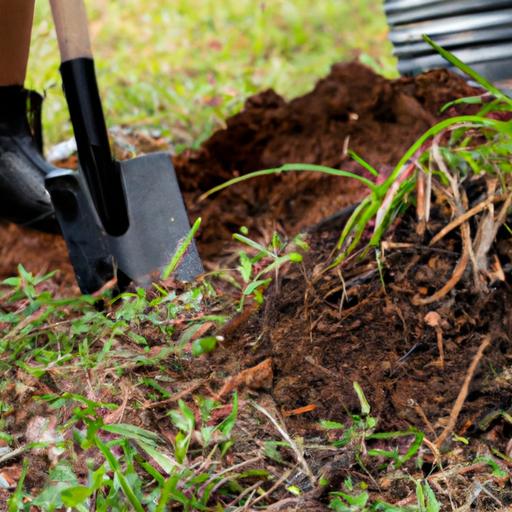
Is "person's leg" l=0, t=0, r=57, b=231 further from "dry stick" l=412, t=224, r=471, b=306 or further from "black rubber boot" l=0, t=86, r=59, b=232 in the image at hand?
"dry stick" l=412, t=224, r=471, b=306

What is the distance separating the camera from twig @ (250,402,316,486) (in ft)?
4.18

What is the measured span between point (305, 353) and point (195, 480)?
39cm

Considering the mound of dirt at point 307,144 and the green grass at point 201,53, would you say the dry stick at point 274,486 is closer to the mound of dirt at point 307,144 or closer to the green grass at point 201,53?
the mound of dirt at point 307,144

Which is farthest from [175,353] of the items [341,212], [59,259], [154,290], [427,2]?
[427,2]

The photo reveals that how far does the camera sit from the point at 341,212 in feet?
6.17

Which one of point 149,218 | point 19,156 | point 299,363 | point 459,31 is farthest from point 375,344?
point 459,31

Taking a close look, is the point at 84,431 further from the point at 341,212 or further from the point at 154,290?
the point at 341,212

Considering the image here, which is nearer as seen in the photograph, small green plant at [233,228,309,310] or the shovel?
small green plant at [233,228,309,310]

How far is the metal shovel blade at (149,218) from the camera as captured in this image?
6.19 ft

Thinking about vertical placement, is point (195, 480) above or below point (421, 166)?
below

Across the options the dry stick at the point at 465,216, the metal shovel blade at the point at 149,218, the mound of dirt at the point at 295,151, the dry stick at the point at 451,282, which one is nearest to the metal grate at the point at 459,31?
the mound of dirt at the point at 295,151

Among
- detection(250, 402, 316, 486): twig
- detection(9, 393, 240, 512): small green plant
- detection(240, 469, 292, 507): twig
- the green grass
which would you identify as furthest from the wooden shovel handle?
detection(240, 469, 292, 507): twig

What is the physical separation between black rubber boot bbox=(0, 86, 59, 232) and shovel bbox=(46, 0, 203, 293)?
0.57ft

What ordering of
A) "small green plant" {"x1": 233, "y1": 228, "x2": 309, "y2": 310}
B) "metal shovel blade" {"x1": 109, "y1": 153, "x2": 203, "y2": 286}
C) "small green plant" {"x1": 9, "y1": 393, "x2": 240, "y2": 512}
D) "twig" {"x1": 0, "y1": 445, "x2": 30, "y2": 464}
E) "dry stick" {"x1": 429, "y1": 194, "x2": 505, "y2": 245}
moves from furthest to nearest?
"metal shovel blade" {"x1": 109, "y1": 153, "x2": 203, "y2": 286}
"dry stick" {"x1": 429, "y1": 194, "x2": 505, "y2": 245}
"small green plant" {"x1": 233, "y1": 228, "x2": 309, "y2": 310}
"twig" {"x1": 0, "y1": 445, "x2": 30, "y2": 464}
"small green plant" {"x1": 9, "y1": 393, "x2": 240, "y2": 512}
